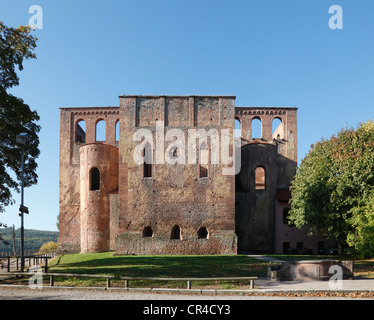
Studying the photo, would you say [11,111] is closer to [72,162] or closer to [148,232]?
[148,232]

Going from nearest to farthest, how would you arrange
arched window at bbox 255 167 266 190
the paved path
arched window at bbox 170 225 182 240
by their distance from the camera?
the paved path < arched window at bbox 170 225 182 240 < arched window at bbox 255 167 266 190

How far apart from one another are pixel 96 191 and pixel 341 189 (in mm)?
18655

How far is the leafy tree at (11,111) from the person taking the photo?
1523 cm

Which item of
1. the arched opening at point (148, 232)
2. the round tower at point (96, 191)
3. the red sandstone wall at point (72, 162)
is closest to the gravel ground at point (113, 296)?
the arched opening at point (148, 232)

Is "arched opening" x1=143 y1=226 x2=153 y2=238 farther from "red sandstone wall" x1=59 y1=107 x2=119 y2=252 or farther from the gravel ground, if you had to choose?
the gravel ground

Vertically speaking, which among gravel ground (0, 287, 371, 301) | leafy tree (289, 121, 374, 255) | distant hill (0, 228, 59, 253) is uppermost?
leafy tree (289, 121, 374, 255)

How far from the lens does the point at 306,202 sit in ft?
78.2

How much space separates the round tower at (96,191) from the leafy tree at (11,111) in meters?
9.92

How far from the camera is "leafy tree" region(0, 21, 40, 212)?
1523 centimetres

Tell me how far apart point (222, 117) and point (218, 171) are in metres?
4.30

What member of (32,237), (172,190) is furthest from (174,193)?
(32,237)

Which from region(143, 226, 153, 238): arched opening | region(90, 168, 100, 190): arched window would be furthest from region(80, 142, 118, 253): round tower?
region(143, 226, 153, 238): arched opening

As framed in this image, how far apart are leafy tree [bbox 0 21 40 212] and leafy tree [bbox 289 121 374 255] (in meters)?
19.0
